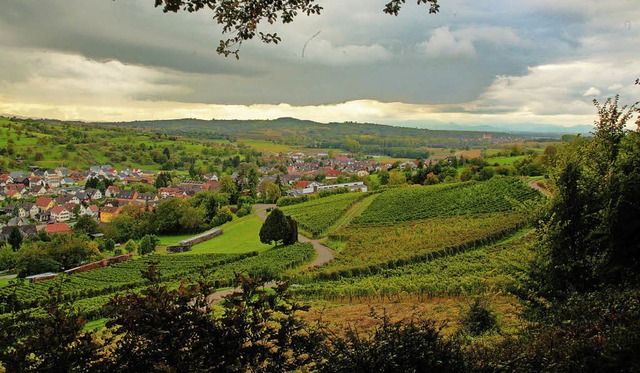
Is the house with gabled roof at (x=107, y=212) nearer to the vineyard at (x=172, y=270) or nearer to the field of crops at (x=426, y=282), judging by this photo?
the vineyard at (x=172, y=270)

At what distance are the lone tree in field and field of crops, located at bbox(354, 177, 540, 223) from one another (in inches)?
422

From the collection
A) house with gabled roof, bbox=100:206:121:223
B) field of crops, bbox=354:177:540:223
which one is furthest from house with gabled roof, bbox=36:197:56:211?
field of crops, bbox=354:177:540:223

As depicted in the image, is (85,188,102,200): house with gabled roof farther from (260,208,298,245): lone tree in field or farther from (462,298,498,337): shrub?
(462,298,498,337): shrub

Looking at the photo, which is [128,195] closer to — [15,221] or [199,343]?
[15,221]

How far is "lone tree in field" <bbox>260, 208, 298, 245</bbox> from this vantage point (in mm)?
43531

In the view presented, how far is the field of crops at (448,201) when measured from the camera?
49031mm

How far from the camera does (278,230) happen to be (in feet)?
143

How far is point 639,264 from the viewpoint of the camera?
9055 millimetres

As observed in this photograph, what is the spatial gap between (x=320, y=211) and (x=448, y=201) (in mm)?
17726

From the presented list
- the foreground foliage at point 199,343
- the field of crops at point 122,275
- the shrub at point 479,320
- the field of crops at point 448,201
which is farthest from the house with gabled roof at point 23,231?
the foreground foliage at point 199,343

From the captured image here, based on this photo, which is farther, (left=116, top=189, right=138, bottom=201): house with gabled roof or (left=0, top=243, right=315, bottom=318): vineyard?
(left=116, top=189, right=138, bottom=201): house with gabled roof

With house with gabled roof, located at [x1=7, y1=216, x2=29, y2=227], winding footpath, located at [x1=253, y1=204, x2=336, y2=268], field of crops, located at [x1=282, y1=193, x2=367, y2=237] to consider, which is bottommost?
house with gabled roof, located at [x1=7, y1=216, x2=29, y2=227]

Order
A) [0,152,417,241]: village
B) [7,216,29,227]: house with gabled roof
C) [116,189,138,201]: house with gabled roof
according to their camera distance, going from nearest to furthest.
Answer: [7,216,29,227]: house with gabled roof
[0,152,417,241]: village
[116,189,138,201]: house with gabled roof

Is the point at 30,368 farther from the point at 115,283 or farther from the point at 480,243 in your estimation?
the point at 115,283
